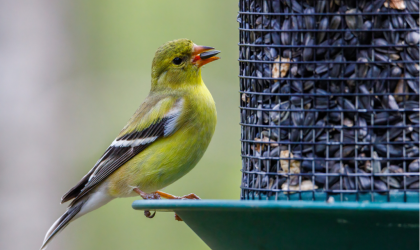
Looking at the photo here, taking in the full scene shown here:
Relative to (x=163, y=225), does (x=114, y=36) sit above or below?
above

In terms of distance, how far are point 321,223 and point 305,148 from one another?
687mm

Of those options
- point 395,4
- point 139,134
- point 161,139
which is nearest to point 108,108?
point 139,134

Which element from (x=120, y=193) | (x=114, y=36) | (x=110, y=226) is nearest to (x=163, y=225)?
(x=110, y=226)

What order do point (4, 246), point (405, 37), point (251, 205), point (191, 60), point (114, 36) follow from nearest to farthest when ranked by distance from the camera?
point (251, 205), point (405, 37), point (191, 60), point (4, 246), point (114, 36)

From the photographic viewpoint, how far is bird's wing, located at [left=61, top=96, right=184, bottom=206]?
5.22 meters

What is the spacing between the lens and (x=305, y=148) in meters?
3.46

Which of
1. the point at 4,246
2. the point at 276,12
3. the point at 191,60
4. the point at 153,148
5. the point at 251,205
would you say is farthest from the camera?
the point at 4,246

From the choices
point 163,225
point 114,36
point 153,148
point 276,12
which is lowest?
point 163,225

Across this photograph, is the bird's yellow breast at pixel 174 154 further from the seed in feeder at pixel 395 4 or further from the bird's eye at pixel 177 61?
the seed in feeder at pixel 395 4

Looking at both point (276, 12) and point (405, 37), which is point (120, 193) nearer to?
point (276, 12)

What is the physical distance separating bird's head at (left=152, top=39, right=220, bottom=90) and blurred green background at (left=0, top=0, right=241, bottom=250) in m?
3.95

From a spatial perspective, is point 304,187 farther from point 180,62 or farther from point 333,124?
point 180,62

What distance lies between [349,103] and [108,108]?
8.34 m

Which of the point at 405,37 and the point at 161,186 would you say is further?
the point at 161,186
